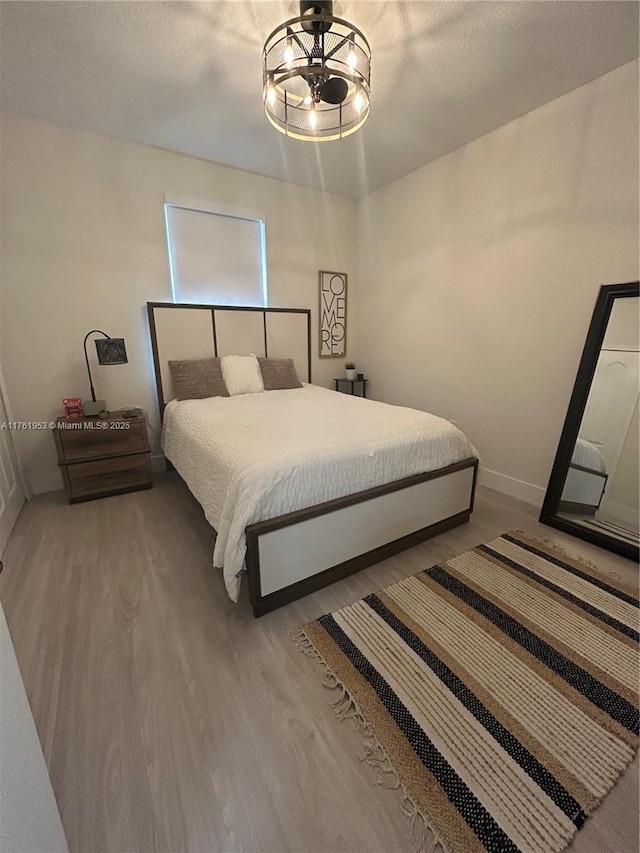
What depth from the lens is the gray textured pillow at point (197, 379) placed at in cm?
288

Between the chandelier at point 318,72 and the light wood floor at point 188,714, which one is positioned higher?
the chandelier at point 318,72

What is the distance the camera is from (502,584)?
1794 mm

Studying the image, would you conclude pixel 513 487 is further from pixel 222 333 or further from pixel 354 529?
pixel 222 333

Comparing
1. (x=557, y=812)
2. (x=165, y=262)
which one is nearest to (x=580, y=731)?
(x=557, y=812)

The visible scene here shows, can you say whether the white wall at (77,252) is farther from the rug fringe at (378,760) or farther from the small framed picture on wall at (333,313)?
the rug fringe at (378,760)

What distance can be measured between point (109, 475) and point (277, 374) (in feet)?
5.32

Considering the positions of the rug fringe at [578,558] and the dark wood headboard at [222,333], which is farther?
the dark wood headboard at [222,333]

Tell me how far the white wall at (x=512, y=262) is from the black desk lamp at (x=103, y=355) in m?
2.56

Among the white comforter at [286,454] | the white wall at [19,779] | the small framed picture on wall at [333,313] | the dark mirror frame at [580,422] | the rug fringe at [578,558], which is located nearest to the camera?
the white wall at [19,779]

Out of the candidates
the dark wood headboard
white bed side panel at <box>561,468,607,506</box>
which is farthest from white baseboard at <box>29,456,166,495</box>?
white bed side panel at <box>561,468,607,506</box>

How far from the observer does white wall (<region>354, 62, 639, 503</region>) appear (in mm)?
2039

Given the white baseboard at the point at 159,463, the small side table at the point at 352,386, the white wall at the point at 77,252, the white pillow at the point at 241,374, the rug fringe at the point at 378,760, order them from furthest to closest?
the small side table at the point at 352,386 → the white baseboard at the point at 159,463 → the white pillow at the point at 241,374 → the white wall at the point at 77,252 → the rug fringe at the point at 378,760

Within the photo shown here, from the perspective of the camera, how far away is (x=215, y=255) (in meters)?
3.14

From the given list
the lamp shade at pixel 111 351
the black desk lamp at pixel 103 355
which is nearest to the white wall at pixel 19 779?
the black desk lamp at pixel 103 355
